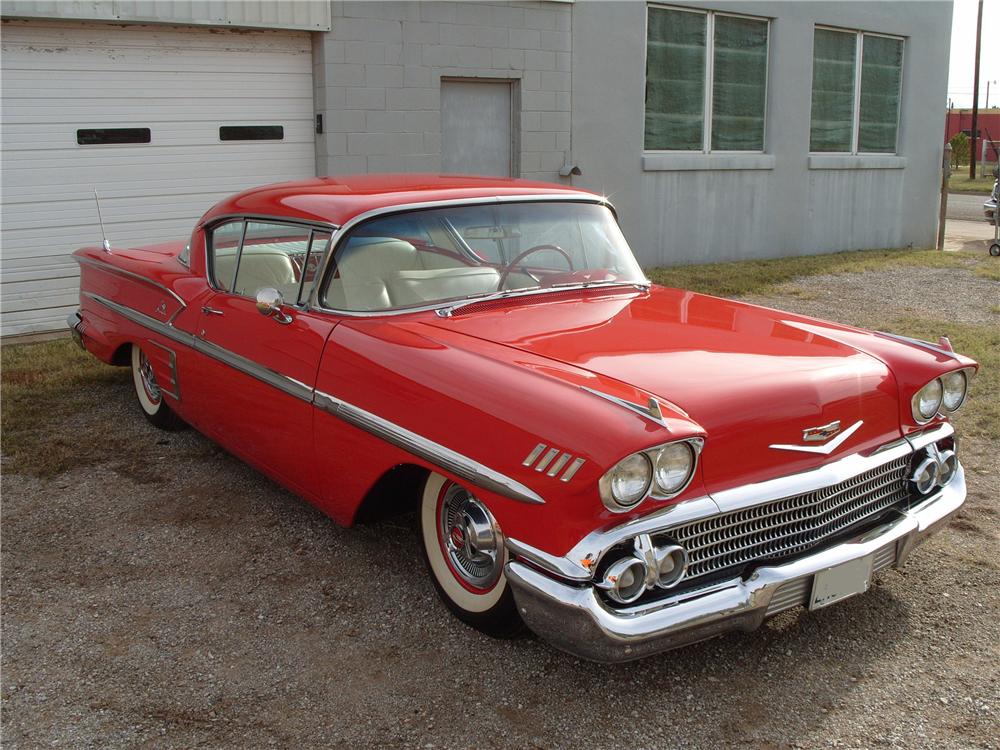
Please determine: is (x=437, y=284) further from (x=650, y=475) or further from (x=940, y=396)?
(x=940, y=396)

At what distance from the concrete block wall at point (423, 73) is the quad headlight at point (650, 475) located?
6.78 meters

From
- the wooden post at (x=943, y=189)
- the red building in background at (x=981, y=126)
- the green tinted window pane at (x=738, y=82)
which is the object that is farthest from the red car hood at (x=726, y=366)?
the red building in background at (x=981, y=126)

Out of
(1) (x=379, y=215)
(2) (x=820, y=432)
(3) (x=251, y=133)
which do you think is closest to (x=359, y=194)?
(1) (x=379, y=215)

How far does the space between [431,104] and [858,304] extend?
4.45m

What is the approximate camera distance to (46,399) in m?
6.04

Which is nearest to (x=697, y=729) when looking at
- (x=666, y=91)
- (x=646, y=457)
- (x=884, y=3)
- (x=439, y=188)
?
(x=646, y=457)

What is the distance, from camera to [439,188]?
13.2ft

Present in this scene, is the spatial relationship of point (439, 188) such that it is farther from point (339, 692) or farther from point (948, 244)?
point (948, 244)

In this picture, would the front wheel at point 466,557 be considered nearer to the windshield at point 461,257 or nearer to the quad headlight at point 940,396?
the windshield at point 461,257

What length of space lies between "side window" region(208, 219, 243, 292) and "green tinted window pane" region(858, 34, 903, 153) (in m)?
10.9

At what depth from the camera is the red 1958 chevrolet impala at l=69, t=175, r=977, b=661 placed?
267 cm

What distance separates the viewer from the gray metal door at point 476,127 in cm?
970

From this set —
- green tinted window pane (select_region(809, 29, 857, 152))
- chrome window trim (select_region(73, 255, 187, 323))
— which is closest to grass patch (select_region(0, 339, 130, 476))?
chrome window trim (select_region(73, 255, 187, 323))

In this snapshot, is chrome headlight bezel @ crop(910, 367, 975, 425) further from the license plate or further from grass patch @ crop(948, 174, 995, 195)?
grass patch @ crop(948, 174, 995, 195)
